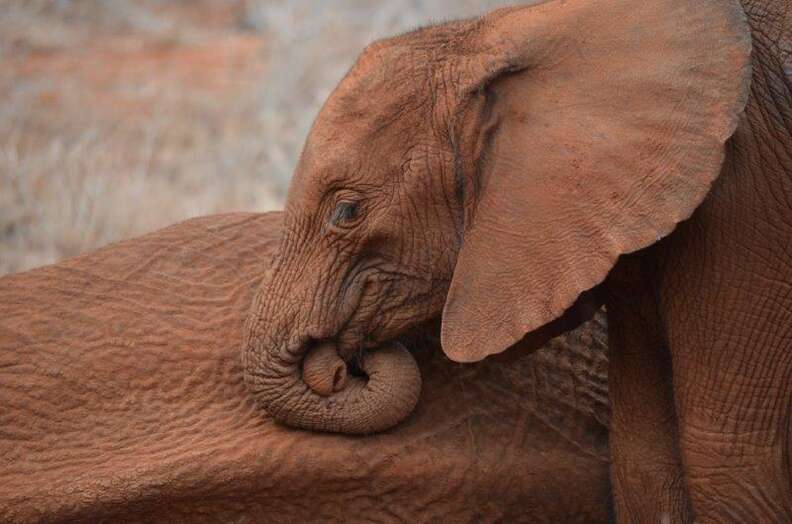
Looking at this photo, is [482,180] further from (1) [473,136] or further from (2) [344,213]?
(2) [344,213]

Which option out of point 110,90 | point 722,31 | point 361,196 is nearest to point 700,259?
point 722,31

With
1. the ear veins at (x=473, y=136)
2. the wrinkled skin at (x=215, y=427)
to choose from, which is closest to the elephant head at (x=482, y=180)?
the ear veins at (x=473, y=136)

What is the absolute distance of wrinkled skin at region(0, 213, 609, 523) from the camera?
3.45 metres

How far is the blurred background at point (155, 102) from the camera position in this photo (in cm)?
575

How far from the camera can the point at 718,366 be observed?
312cm

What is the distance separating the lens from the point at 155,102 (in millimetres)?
7043

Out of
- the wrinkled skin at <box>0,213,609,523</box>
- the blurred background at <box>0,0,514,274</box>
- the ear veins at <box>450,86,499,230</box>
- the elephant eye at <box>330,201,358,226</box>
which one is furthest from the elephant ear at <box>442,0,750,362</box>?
the blurred background at <box>0,0,514,274</box>

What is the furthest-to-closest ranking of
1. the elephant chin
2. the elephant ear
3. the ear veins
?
the elephant chin
the ear veins
the elephant ear

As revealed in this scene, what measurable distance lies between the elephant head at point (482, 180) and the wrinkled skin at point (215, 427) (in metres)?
0.18

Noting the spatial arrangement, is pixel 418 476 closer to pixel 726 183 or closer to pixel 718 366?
pixel 718 366

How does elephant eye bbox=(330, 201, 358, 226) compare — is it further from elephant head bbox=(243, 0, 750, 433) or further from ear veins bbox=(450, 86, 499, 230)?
ear veins bbox=(450, 86, 499, 230)

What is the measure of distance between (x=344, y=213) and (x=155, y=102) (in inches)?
158

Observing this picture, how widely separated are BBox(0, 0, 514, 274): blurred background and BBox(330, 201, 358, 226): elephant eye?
2200 mm

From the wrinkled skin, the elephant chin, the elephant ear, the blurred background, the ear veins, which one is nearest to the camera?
the elephant ear
